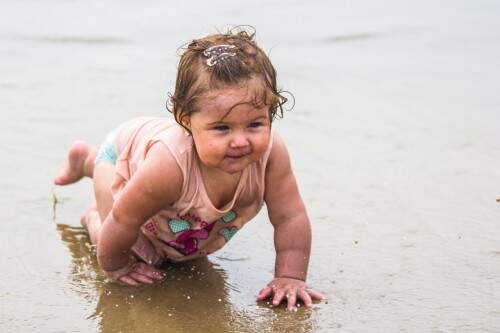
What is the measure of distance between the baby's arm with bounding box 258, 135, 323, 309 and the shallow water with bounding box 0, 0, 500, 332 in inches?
5.1

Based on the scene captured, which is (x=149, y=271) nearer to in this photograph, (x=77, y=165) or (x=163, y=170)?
(x=163, y=170)

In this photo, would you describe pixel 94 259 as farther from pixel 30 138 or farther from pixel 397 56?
pixel 397 56

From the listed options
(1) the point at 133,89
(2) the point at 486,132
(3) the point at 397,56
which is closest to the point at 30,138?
(1) the point at 133,89

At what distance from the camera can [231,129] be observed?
317 cm

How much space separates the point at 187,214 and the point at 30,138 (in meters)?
1.94

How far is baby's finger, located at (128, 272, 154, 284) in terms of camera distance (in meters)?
3.57

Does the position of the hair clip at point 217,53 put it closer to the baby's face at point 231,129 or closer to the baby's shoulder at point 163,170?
the baby's face at point 231,129

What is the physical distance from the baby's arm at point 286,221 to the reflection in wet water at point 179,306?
A: 0.57ft

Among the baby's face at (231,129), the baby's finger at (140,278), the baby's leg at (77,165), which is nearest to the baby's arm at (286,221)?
the baby's face at (231,129)

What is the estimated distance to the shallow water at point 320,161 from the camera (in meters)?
3.33

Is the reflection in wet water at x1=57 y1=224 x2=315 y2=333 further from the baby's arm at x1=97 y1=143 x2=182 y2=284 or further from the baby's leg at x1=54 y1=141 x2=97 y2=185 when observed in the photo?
the baby's leg at x1=54 y1=141 x2=97 y2=185

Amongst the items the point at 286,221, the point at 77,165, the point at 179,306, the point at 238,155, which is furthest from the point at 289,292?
the point at 77,165

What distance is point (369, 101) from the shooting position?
5781mm

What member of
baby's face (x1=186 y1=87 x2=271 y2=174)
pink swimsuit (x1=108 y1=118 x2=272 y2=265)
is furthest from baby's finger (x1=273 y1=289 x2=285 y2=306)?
baby's face (x1=186 y1=87 x2=271 y2=174)
